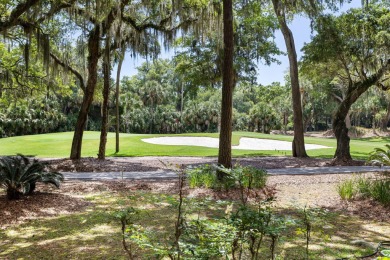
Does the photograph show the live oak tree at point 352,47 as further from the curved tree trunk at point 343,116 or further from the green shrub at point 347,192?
the green shrub at point 347,192

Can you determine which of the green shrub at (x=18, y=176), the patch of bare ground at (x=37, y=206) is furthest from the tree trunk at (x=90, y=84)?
the green shrub at (x=18, y=176)

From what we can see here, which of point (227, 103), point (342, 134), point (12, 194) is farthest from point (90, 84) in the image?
point (342, 134)

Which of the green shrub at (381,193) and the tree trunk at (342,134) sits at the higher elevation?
the tree trunk at (342,134)

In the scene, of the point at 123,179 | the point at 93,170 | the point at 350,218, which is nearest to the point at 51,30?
the point at 93,170

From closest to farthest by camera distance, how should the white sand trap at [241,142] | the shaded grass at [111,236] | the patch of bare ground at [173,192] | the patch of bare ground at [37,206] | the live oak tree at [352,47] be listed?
Result: 1. the shaded grass at [111,236]
2. the patch of bare ground at [37,206]
3. the patch of bare ground at [173,192]
4. the live oak tree at [352,47]
5. the white sand trap at [241,142]

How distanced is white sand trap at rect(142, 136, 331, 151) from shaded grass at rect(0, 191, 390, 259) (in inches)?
687

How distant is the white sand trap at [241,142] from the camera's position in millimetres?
23250

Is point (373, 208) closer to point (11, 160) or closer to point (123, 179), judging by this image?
point (123, 179)

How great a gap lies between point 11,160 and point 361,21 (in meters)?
13.4

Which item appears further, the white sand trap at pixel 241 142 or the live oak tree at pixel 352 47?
the white sand trap at pixel 241 142

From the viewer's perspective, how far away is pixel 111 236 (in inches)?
183

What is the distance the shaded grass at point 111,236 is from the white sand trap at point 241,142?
17.5 metres

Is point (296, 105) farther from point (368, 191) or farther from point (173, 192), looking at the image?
point (173, 192)

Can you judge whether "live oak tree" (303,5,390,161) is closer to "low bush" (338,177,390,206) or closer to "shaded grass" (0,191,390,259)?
"low bush" (338,177,390,206)
